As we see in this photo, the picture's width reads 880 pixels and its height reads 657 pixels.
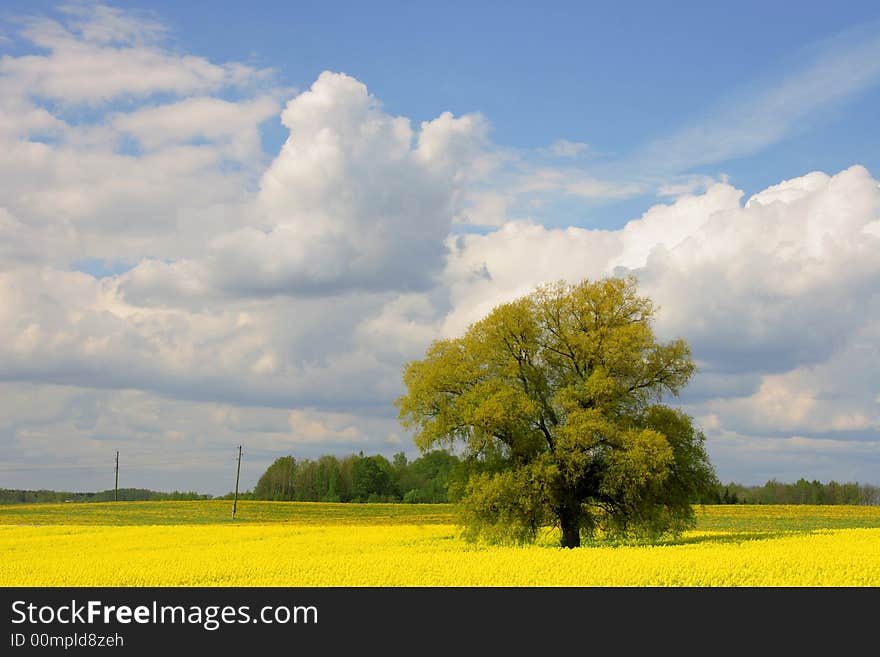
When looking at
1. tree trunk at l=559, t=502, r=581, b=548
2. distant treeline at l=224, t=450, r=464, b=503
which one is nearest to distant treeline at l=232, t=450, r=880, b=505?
→ distant treeline at l=224, t=450, r=464, b=503

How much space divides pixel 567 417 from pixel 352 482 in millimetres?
145408

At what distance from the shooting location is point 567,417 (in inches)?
1585

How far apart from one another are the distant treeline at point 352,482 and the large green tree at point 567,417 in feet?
385

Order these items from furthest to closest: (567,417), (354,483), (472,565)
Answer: (354,483) < (567,417) < (472,565)

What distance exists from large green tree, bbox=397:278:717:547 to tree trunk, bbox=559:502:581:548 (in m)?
0.05

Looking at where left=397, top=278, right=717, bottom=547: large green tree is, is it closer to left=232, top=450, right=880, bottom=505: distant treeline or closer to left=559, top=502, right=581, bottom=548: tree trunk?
left=559, top=502, right=581, bottom=548: tree trunk

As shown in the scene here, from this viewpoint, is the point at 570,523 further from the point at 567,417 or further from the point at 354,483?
the point at 354,483

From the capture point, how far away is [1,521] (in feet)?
307

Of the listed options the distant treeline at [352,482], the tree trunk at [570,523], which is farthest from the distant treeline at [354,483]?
the tree trunk at [570,523]

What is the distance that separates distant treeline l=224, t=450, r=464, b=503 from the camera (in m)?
169

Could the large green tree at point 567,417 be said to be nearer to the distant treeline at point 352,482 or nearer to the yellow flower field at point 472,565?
the yellow flower field at point 472,565

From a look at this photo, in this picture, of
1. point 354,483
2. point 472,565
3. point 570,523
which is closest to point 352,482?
point 354,483

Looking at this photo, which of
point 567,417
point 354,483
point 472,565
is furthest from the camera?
point 354,483
